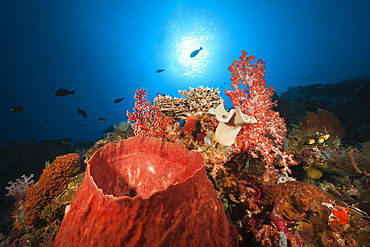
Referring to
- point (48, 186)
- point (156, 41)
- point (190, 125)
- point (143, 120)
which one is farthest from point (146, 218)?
point (156, 41)

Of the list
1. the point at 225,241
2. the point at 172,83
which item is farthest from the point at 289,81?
the point at 225,241

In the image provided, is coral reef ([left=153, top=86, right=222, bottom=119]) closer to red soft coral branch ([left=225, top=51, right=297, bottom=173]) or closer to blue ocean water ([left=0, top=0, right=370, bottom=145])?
red soft coral branch ([left=225, top=51, right=297, bottom=173])

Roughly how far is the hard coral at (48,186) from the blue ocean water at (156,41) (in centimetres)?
3769

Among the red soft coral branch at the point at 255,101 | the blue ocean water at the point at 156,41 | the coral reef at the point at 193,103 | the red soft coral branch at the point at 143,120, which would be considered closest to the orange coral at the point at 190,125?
the coral reef at the point at 193,103

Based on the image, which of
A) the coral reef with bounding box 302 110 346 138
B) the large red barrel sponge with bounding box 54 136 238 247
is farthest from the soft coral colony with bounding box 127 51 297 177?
the coral reef with bounding box 302 110 346 138

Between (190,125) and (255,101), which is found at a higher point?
(255,101)

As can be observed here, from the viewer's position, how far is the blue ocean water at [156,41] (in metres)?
27.8

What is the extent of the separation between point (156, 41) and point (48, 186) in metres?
51.6

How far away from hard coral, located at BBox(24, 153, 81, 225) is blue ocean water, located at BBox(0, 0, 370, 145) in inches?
1484

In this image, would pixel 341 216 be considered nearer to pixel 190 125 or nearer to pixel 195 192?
pixel 195 192

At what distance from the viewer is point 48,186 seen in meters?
3.45

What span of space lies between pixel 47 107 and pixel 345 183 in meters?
69.1

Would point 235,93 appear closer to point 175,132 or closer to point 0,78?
point 175,132

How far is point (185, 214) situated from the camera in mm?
940
